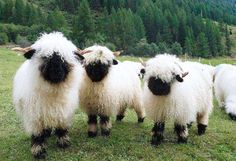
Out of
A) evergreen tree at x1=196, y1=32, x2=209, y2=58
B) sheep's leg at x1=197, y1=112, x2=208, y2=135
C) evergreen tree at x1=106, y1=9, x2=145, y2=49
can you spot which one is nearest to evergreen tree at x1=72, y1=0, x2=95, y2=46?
evergreen tree at x1=106, y1=9, x2=145, y2=49

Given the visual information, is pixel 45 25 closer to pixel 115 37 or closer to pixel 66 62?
pixel 115 37

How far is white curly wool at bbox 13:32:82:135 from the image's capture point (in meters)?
9.16

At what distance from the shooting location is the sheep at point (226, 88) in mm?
15805

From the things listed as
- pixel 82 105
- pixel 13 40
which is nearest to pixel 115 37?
pixel 13 40

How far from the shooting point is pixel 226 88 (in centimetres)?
1777

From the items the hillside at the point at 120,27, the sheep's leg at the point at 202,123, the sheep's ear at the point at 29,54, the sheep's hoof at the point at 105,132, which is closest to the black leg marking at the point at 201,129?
the sheep's leg at the point at 202,123

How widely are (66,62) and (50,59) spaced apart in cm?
40

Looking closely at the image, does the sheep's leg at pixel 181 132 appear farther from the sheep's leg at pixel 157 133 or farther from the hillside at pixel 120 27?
the hillside at pixel 120 27

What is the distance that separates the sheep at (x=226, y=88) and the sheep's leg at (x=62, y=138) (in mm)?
7441

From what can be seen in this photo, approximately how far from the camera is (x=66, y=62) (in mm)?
9211

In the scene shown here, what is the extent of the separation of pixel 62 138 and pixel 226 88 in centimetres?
976

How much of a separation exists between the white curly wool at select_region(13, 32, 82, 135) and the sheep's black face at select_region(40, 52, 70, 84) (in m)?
0.10

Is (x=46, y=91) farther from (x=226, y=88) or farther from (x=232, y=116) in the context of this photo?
(x=226, y=88)

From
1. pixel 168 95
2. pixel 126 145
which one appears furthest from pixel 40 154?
pixel 168 95
